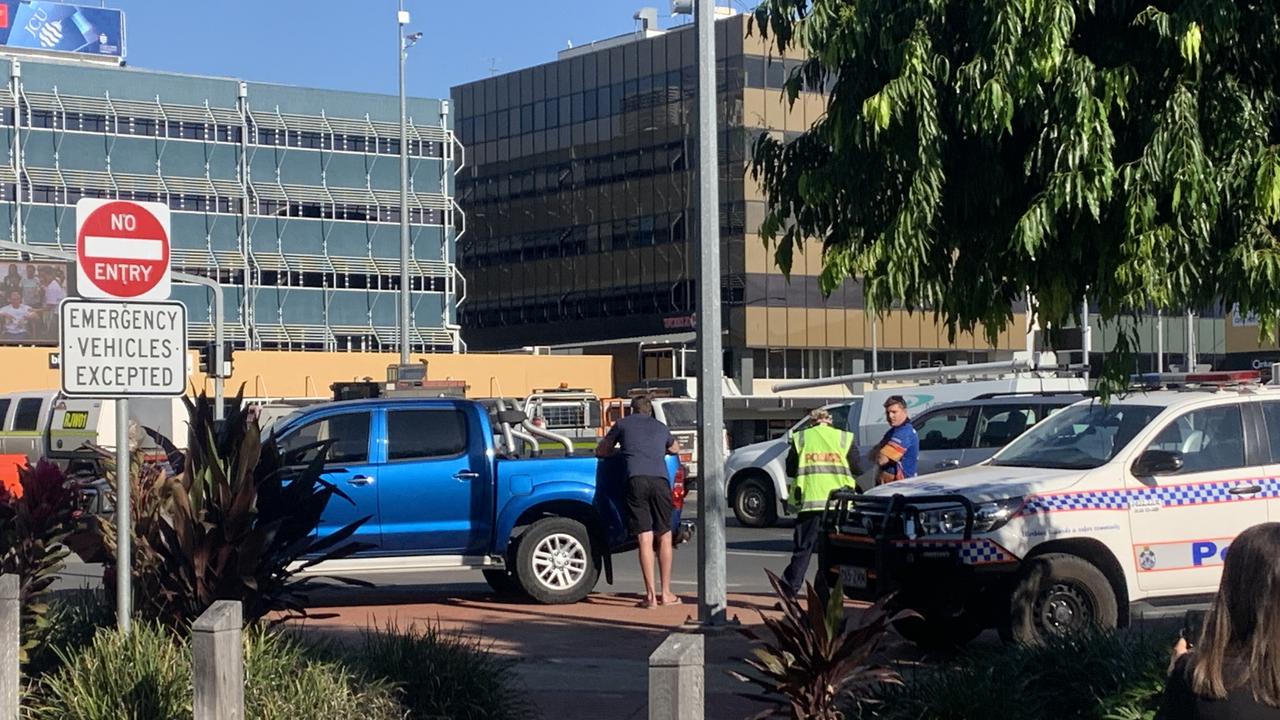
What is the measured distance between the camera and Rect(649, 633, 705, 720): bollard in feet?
17.8

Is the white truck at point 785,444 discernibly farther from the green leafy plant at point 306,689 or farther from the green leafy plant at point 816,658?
the green leafy plant at point 816,658

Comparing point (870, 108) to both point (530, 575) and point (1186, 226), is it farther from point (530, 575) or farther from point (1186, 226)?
point (530, 575)

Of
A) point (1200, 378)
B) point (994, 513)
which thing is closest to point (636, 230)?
point (1200, 378)

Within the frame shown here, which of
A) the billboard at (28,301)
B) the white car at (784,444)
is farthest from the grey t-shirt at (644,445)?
the billboard at (28,301)

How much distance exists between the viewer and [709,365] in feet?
38.4

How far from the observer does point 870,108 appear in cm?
699

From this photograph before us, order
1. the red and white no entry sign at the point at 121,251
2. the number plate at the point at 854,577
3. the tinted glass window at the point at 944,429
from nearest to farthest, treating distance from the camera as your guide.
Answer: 1. the red and white no entry sign at the point at 121,251
2. the number plate at the point at 854,577
3. the tinted glass window at the point at 944,429

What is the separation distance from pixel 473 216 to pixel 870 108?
71.5 meters

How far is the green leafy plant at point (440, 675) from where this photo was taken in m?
7.98

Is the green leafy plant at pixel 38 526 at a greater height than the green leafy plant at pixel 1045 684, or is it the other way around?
the green leafy plant at pixel 38 526

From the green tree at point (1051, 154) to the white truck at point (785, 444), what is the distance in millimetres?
15483

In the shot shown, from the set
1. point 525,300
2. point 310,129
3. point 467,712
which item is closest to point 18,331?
point 310,129

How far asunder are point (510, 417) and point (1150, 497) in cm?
644

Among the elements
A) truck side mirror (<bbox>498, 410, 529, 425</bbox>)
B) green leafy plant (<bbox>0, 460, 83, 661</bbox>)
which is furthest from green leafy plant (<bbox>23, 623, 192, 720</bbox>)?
truck side mirror (<bbox>498, 410, 529, 425</bbox>)
